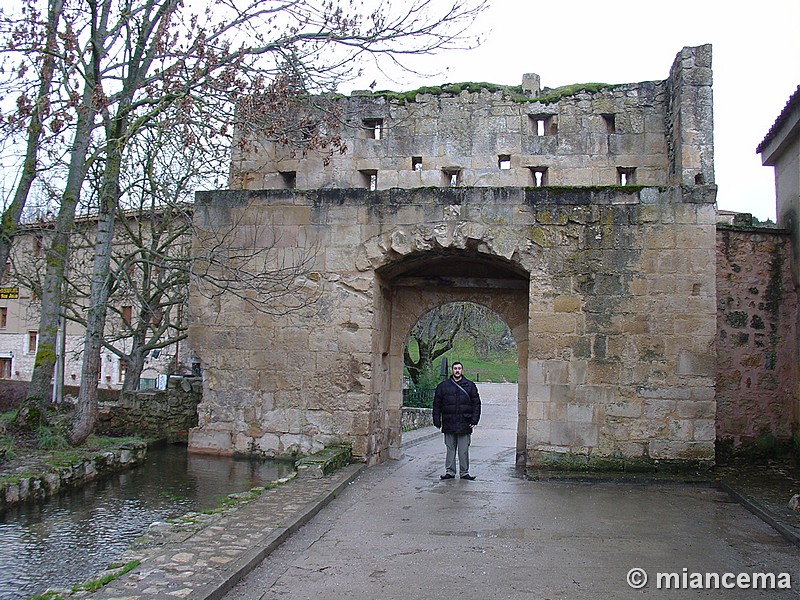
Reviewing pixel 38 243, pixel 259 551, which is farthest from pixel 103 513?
pixel 38 243

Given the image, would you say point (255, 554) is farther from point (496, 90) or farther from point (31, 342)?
point (31, 342)

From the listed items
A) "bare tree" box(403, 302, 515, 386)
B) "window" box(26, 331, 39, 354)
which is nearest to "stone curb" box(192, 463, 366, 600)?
"bare tree" box(403, 302, 515, 386)

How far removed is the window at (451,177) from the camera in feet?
39.5

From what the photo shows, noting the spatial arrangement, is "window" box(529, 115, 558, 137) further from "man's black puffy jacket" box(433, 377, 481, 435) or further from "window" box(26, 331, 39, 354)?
"window" box(26, 331, 39, 354)

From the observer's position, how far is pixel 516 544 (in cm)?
580

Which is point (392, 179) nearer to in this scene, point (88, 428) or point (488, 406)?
point (88, 428)

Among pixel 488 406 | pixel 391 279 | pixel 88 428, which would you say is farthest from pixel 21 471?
pixel 488 406

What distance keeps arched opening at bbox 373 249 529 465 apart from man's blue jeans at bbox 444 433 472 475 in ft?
4.61

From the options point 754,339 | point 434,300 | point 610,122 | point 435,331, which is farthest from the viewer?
point 435,331

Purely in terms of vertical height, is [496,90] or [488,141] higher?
[496,90]

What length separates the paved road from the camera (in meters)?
4.63

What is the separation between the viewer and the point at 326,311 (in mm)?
9922

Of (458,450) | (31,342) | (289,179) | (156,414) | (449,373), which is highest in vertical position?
(289,179)

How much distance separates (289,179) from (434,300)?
3389 mm
